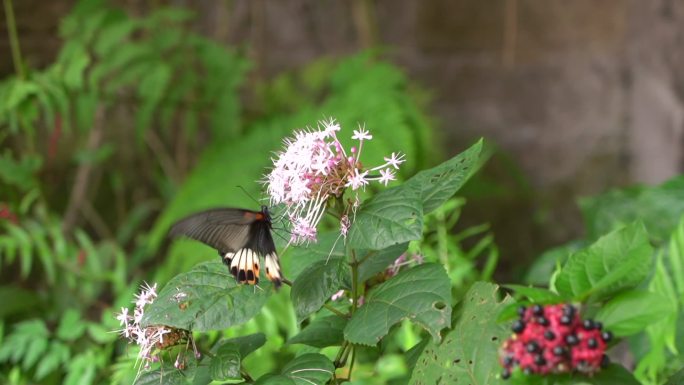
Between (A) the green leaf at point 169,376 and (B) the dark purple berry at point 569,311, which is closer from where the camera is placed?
(B) the dark purple berry at point 569,311

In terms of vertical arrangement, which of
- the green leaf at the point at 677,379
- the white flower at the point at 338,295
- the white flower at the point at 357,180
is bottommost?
the green leaf at the point at 677,379

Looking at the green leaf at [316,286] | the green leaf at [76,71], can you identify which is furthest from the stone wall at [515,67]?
the green leaf at [316,286]

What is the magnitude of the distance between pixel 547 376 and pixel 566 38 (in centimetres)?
219

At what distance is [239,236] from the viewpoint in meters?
0.64

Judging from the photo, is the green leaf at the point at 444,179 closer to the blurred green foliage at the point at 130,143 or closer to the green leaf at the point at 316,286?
the green leaf at the point at 316,286

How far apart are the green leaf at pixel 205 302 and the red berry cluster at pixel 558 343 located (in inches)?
8.3

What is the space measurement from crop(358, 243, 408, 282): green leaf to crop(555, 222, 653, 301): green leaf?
170 millimetres

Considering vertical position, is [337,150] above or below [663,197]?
above

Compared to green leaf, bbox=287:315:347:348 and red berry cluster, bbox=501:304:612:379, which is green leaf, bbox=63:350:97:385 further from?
red berry cluster, bbox=501:304:612:379

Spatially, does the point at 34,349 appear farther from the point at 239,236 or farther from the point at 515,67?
the point at 515,67

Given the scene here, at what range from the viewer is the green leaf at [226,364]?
0.60m

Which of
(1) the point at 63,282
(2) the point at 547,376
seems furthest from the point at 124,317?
(1) the point at 63,282

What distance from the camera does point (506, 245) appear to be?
2719 mm

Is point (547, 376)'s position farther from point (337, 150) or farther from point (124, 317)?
point (124, 317)
